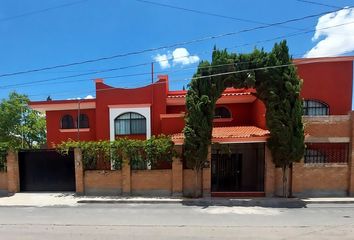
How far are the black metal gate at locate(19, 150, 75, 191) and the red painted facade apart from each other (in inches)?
129

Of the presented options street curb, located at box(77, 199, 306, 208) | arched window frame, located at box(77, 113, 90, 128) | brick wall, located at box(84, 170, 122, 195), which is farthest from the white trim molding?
street curb, located at box(77, 199, 306, 208)

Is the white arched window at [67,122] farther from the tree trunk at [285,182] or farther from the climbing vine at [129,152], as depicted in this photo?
the tree trunk at [285,182]

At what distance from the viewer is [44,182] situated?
15031 millimetres

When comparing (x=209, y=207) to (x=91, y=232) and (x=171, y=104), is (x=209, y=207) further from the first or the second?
(x=171, y=104)

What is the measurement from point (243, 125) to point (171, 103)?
14.9 ft

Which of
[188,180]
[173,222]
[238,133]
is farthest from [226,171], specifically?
[173,222]

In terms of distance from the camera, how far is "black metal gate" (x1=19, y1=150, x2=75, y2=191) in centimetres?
1491

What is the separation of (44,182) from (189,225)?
955 centimetres

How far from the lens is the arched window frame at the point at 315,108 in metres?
15.7

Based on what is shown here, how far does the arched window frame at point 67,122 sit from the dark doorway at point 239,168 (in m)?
9.79

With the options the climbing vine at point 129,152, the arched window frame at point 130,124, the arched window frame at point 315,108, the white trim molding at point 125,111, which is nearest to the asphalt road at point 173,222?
the climbing vine at point 129,152

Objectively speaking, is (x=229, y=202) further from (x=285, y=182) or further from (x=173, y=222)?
(x=173, y=222)

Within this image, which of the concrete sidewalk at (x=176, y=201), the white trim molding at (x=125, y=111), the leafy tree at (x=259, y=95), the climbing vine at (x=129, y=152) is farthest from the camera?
the white trim molding at (x=125, y=111)

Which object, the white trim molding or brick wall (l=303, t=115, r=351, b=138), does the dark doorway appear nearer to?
brick wall (l=303, t=115, r=351, b=138)
